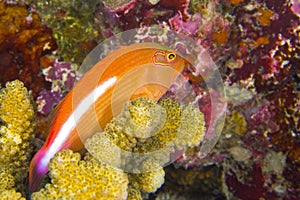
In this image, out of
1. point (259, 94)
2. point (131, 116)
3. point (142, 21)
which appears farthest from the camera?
point (259, 94)

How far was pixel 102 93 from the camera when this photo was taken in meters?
2.29

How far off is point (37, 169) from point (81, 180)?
1.12 feet

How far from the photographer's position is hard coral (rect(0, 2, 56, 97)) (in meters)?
3.40

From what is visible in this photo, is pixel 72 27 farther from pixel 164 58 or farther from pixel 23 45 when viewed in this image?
pixel 164 58

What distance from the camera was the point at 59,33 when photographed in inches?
142

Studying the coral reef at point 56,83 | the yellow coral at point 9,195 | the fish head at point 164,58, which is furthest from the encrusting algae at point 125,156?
the coral reef at point 56,83

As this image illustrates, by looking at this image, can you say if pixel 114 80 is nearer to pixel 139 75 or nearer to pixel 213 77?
pixel 139 75

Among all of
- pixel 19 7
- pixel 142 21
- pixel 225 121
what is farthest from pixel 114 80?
pixel 19 7

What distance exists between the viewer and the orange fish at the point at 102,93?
7.11 feet

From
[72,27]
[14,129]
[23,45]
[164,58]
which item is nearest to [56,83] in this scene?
[23,45]

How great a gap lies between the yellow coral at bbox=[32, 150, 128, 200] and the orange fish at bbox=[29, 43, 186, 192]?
216 mm

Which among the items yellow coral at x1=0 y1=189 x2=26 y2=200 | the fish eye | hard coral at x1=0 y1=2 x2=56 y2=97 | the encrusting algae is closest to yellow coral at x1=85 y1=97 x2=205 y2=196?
the encrusting algae

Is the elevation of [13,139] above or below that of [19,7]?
→ below

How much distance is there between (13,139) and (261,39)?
2276mm
